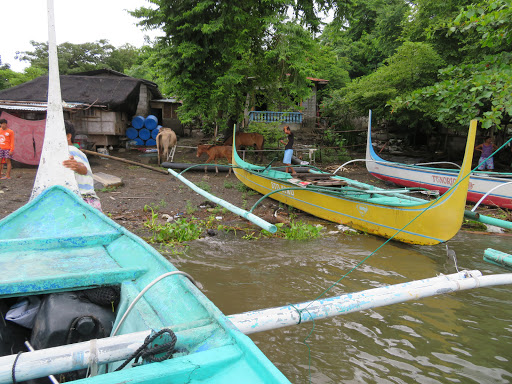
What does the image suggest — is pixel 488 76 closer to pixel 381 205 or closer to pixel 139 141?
pixel 381 205

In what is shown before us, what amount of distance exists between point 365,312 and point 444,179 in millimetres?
7345

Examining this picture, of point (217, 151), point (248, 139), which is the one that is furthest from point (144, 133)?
point (217, 151)

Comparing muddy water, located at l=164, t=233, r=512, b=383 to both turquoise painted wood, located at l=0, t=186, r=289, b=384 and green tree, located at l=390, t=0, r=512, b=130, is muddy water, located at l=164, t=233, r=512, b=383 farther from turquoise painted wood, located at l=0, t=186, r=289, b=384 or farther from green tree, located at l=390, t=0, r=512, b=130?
green tree, located at l=390, t=0, r=512, b=130

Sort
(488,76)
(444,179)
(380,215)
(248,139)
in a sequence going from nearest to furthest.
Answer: (488,76), (380,215), (444,179), (248,139)

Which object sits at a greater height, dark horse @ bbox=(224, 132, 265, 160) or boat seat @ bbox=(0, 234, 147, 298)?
dark horse @ bbox=(224, 132, 265, 160)

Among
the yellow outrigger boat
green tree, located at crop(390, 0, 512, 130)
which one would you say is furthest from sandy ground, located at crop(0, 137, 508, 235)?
green tree, located at crop(390, 0, 512, 130)

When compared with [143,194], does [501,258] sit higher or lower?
higher

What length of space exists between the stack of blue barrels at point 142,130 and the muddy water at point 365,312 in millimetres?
12863

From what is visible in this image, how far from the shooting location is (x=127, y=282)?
8.16 ft

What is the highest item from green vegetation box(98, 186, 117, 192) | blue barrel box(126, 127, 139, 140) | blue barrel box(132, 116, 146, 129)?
blue barrel box(132, 116, 146, 129)

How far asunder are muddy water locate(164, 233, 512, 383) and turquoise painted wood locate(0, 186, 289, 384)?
177 centimetres

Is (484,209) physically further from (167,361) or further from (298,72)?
(167,361)

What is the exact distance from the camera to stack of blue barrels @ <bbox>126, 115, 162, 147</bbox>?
17.9 m

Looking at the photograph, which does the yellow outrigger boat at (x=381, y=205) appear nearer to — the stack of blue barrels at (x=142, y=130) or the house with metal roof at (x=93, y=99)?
the house with metal roof at (x=93, y=99)
